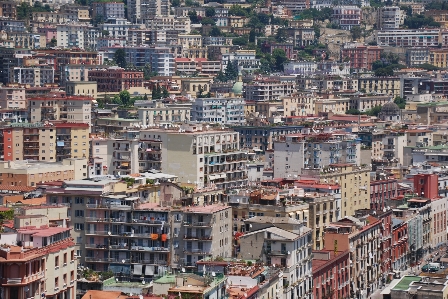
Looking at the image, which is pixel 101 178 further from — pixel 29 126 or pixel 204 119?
pixel 204 119

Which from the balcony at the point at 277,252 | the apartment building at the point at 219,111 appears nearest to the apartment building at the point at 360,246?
the balcony at the point at 277,252

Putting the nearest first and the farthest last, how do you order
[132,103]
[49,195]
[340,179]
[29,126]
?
[49,195], [340,179], [29,126], [132,103]

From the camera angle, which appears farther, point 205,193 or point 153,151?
point 153,151

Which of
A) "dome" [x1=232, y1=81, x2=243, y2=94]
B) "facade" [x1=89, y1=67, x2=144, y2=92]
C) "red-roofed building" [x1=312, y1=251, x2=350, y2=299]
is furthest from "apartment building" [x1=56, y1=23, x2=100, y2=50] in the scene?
"red-roofed building" [x1=312, y1=251, x2=350, y2=299]

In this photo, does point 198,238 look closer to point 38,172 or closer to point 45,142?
point 38,172

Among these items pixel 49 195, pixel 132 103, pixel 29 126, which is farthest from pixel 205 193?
pixel 132 103

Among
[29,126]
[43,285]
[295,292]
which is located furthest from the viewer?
[29,126]

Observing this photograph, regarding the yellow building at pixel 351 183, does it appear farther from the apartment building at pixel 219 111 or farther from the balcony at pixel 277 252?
the apartment building at pixel 219 111

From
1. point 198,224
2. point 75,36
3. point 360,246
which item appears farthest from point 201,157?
point 75,36
